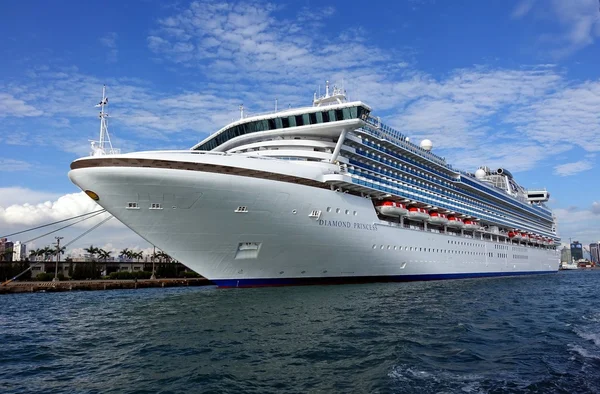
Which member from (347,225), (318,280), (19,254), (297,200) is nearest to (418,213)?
(347,225)

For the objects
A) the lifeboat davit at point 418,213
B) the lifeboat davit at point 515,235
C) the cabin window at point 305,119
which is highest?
the cabin window at point 305,119

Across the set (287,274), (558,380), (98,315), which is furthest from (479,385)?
(287,274)

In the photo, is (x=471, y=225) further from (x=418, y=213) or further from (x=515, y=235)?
(x=515, y=235)

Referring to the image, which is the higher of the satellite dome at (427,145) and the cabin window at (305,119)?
the satellite dome at (427,145)

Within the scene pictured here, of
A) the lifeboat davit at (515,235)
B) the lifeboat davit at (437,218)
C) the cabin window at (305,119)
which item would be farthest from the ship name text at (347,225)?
the lifeboat davit at (515,235)

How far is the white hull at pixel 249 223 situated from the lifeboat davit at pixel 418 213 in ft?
11.3

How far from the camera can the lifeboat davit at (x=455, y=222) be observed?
1604 inches

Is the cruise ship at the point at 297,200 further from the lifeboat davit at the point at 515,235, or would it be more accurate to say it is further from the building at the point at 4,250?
the building at the point at 4,250

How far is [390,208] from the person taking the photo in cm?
3127

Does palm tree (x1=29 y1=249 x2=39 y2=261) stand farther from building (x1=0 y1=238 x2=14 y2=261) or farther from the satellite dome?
the satellite dome

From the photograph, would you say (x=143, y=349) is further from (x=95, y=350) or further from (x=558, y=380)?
(x=558, y=380)

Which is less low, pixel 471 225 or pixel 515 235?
pixel 471 225

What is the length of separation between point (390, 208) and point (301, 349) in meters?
21.3

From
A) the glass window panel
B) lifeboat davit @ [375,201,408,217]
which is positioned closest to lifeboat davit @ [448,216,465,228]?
lifeboat davit @ [375,201,408,217]
